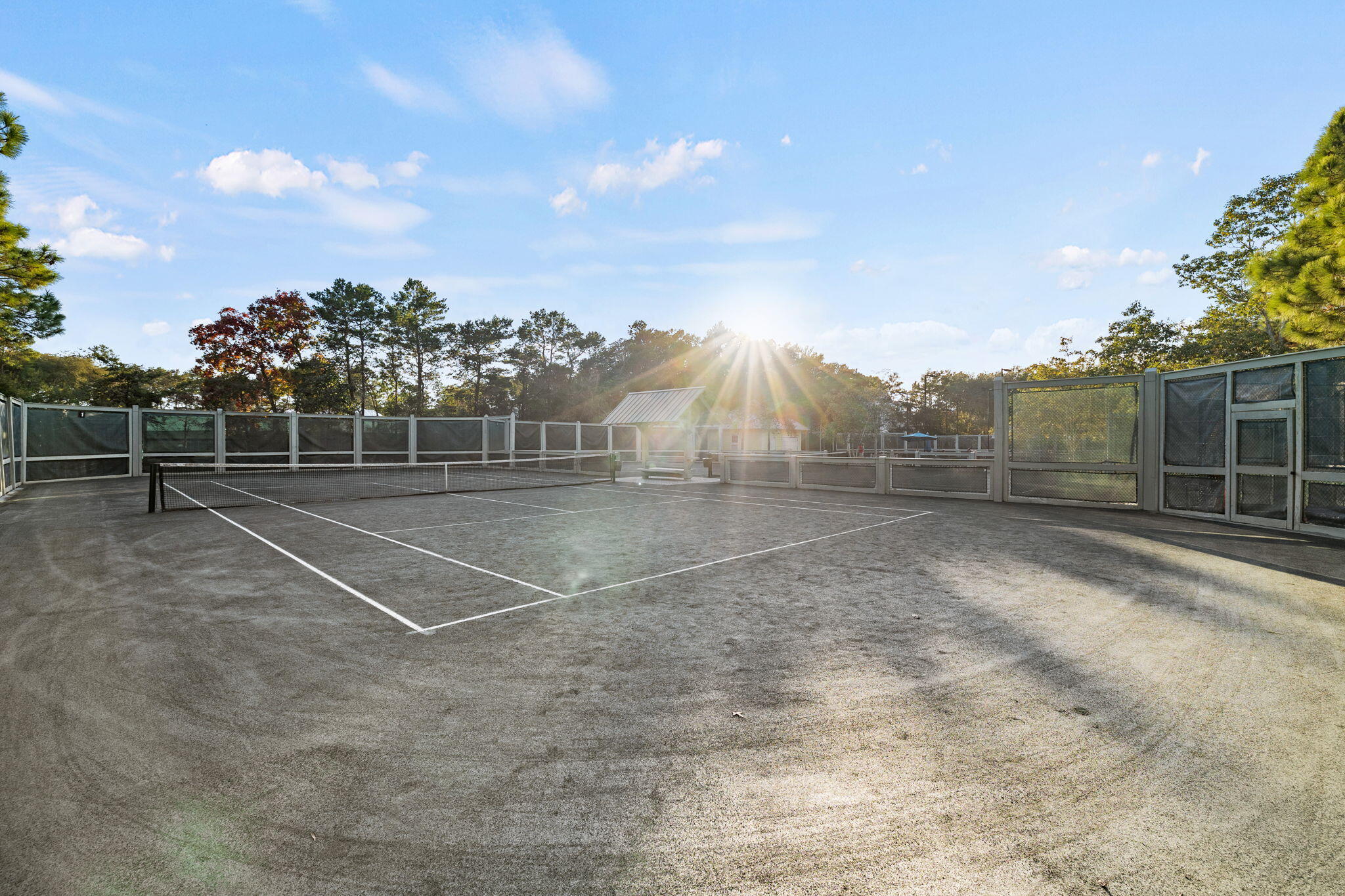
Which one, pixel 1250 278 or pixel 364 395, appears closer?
pixel 1250 278

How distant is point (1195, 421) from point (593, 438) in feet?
90.8

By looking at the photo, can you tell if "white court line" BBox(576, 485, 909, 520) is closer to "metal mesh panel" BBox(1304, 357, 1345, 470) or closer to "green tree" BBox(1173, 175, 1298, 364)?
"metal mesh panel" BBox(1304, 357, 1345, 470)

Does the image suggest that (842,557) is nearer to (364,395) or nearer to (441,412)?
(364,395)

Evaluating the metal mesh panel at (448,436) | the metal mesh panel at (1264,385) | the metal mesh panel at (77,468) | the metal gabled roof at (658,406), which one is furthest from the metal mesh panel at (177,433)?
the metal mesh panel at (1264,385)

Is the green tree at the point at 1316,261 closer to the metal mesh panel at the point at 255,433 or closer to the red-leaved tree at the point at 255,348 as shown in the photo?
the metal mesh panel at the point at 255,433

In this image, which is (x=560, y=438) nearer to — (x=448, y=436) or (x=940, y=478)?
(x=448, y=436)

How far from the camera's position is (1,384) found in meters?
27.0

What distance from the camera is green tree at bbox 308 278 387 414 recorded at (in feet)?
141

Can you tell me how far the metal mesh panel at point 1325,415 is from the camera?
894 cm

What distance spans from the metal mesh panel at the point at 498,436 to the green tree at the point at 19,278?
55.1ft

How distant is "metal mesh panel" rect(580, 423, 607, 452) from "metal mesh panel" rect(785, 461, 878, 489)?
55.9ft

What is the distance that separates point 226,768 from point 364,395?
4993 centimetres

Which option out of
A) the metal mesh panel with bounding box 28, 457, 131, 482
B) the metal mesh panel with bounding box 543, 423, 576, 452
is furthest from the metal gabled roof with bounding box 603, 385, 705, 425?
the metal mesh panel with bounding box 28, 457, 131, 482

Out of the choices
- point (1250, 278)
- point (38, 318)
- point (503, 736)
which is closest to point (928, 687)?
point (503, 736)
